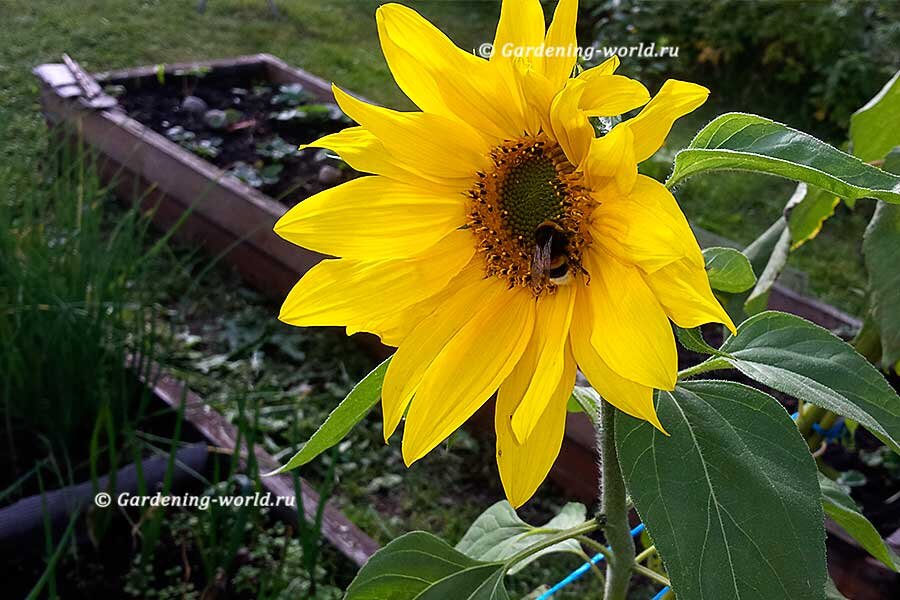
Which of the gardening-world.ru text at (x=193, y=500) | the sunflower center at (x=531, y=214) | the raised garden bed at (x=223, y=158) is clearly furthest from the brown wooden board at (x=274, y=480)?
the sunflower center at (x=531, y=214)

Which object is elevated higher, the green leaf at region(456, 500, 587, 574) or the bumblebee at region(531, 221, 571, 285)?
the bumblebee at region(531, 221, 571, 285)

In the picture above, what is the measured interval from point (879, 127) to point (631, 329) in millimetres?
377

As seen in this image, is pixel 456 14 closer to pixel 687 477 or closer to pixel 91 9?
pixel 91 9

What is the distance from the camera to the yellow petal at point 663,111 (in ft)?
1.60

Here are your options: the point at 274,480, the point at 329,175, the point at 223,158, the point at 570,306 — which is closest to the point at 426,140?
the point at 570,306

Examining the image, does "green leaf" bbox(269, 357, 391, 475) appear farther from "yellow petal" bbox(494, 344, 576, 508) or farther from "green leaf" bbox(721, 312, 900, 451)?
"green leaf" bbox(721, 312, 900, 451)

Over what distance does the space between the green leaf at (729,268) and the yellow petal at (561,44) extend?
7.9 inches

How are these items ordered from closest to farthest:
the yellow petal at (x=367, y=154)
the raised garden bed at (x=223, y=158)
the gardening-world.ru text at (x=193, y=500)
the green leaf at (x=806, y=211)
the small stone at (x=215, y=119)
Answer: the yellow petal at (x=367, y=154) → the green leaf at (x=806, y=211) → the gardening-world.ru text at (x=193, y=500) → the raised garden bed at (x=223, y=158) → the small stone at (x=215, y=119)

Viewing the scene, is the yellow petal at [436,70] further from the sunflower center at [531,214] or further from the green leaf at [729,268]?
the green leaf at [729,268]

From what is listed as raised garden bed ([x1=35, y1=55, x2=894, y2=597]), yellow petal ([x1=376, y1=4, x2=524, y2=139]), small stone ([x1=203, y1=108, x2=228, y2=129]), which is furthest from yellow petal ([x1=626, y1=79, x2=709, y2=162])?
small stone ([x1=203, y1=108, x2=228, y2=129])

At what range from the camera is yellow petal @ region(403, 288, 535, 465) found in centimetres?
57

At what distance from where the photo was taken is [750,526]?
52 centimetres

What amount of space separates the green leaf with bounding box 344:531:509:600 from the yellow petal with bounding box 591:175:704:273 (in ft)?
0.88

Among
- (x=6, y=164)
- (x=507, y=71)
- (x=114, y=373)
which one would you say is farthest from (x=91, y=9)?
(x=507, y=71)
